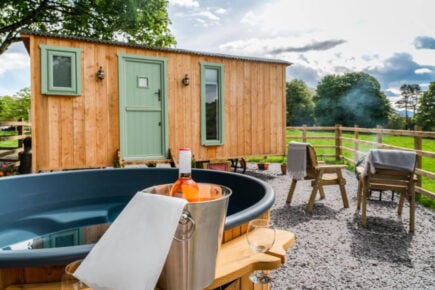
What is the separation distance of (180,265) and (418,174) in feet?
22.2

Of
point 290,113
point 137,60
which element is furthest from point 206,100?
point 290,113

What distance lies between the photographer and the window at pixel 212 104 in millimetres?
8242

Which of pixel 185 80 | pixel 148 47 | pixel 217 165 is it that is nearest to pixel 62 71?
pixel 148 47

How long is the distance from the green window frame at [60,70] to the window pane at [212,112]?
10.1 ft

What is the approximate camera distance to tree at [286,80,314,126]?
46997 millimetres

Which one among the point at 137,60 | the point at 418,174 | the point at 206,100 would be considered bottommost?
the point at 418,174

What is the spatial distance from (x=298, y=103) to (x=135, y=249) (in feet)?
172

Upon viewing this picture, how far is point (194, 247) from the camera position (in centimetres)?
101

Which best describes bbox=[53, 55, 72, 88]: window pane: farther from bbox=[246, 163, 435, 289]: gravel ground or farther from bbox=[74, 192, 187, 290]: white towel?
bbox=[74, 192, 187, 290]: white towel

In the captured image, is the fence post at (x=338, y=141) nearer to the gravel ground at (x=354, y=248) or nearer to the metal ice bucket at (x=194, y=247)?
the gravel ground at (x=354, y=248)

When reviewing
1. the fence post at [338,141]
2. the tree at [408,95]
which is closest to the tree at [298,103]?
the tree at [408,95]

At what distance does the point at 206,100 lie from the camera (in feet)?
27.3

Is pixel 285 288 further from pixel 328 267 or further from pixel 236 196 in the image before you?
pixel 236 196

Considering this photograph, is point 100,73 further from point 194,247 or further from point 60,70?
point 194,247
